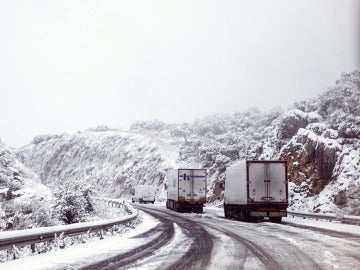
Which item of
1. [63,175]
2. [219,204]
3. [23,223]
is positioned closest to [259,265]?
[23,223]

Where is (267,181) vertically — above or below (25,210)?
above

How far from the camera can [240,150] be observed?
63.0 meters

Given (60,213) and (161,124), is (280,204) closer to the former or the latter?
(60,213)

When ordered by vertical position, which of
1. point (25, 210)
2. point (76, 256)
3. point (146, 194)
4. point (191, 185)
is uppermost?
point (191, 185)

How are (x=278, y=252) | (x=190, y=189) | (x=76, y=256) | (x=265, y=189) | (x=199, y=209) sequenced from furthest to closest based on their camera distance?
(x=199, y=209), (x=190, y=189), (x=265, y=189), (x=278, y=252), (x=76, y=256)

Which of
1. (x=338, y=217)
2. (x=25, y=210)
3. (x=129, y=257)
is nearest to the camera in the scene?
(x=129, y=257)

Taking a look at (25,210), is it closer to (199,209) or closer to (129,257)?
(199,209)

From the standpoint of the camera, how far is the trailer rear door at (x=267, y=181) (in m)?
24.7

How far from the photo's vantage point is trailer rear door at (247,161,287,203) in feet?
81.0

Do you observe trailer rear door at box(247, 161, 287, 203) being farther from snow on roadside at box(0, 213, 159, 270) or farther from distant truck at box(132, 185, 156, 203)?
distant truck at box(132, 185, 156, 203)

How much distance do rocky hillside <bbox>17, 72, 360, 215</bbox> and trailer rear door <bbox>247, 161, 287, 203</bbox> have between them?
20.1ft

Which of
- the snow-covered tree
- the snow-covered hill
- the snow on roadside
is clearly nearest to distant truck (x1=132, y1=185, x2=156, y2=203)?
the snow-covered hill

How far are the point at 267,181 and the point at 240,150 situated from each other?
38.3 meters

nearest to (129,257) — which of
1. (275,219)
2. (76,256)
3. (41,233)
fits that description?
(76,256)
